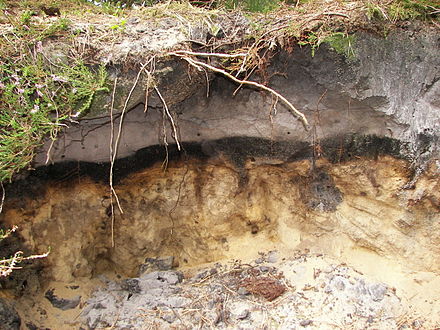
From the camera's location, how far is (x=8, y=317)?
2809 millimetres

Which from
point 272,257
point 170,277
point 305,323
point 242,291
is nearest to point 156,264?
point 170,277

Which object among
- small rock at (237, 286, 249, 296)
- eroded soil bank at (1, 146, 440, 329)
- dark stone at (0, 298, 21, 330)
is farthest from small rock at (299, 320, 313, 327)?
dark stone at (0, 298, 21, 330)

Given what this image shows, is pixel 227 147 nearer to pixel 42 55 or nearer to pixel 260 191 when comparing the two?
pixel 260 191

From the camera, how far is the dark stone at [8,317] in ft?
9.11

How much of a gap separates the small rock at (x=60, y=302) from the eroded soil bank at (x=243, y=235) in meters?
0.02

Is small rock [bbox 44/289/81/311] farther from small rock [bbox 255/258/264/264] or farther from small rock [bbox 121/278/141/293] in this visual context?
small rock [bbox 255/258/264/264]

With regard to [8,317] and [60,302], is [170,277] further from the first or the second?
[8,317]

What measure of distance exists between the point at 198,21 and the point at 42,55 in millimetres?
1108

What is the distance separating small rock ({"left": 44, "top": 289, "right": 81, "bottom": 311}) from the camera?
10.9 feet

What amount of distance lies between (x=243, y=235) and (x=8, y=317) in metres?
1.83

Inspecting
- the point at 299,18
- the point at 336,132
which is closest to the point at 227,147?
the point at 336,132

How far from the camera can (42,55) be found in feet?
9.64

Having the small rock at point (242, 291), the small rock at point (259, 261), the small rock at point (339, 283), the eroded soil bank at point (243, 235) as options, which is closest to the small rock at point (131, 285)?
the eroded soil bank at point (243, 235)

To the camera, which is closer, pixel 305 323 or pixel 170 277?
pixel 305 323
